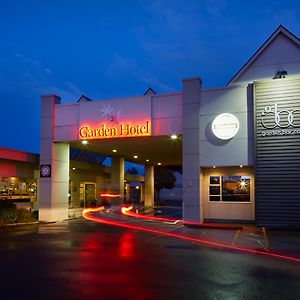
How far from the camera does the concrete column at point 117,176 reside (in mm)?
35688

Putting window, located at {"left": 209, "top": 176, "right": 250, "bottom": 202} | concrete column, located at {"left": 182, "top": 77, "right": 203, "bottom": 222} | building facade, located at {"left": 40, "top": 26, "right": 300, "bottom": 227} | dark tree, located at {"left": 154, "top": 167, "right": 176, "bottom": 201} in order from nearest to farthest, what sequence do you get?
building facade, located at {"left": 40, "top": 26, "right": 300, "bottom": 227}, concrete column, located at {"left": 182, "top": 77, "right": 203, "bottom": 222}, window, located at {"left": 209, "top": 176, "right": 250, "bottom": 202}, dark tree, located at {"left": 154, "top": 167, "right": 176, "bottom": 201}

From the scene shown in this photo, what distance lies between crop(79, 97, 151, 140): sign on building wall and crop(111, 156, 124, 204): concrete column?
41.8 feet

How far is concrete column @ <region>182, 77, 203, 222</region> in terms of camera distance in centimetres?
2061

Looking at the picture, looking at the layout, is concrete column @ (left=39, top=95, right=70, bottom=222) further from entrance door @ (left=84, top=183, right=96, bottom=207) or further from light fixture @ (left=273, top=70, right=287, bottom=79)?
entrance door @ (left=84, top=183, right=96, bottom=207)

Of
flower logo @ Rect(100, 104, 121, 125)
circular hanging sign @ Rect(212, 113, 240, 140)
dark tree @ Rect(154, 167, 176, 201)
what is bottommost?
dark tree @ Rect(154, 167, 176, 201)

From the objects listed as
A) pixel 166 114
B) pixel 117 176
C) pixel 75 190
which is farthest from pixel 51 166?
pixel 75 190

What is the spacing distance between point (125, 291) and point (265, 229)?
502 inches

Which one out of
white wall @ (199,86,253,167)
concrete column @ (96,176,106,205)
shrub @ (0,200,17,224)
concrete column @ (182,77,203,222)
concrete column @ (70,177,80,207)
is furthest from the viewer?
concrete column @ (96,176,106,205)

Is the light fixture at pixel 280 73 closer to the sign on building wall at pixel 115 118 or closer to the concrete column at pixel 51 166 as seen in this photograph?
the sign on building wall at pixel 115 118

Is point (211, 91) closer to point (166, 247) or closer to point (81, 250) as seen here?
point (166, 247)

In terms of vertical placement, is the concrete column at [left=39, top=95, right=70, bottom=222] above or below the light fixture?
below

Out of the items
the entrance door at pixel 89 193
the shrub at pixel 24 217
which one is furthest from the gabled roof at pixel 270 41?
the entrance door at pixel 89 193

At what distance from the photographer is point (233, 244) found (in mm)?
14516

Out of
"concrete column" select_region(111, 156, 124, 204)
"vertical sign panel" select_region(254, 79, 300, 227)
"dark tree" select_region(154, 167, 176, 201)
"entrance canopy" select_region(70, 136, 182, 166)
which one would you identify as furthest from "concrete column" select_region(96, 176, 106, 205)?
"vertical sign panel" select_region(254, 79, 300, 227)
